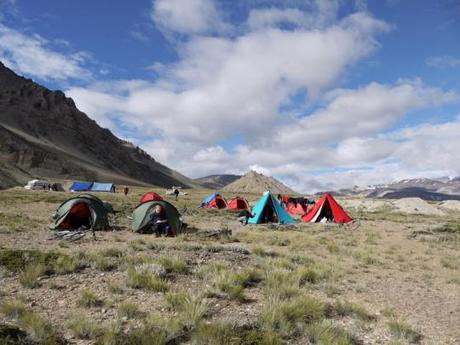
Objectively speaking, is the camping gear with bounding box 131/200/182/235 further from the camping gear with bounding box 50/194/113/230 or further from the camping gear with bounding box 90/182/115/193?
the camping gear with bounding box 90/182/115/193

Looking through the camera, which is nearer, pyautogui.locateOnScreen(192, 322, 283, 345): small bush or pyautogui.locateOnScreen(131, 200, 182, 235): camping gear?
pyautogui.locateOnScreen(192, 322, 283, 345): small bush

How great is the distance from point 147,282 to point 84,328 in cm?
252

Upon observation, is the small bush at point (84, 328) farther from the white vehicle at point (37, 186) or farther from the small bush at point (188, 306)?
the white vehicle at point (37, 186)

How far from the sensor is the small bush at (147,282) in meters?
9.26

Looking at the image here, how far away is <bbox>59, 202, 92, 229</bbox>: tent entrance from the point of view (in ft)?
68.7

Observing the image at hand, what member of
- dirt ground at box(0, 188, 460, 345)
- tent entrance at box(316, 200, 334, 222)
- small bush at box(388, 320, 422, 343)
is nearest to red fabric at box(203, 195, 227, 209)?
tent entrance at box(316, 200, 334, 222)

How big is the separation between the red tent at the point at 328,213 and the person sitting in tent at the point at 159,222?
12750mm

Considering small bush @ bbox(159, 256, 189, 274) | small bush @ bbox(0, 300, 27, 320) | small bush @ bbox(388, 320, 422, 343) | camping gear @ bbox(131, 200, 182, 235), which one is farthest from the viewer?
camping gear @ bbox(131, 200, 182, 235)

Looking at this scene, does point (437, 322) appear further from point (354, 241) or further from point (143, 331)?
point (354, 241)

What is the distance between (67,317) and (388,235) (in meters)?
20.5

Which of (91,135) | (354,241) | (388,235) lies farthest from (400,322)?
(91,135)

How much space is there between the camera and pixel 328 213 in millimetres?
30438

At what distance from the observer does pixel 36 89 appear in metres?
194

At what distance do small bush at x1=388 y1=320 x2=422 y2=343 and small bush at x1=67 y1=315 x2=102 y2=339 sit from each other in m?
5.46
